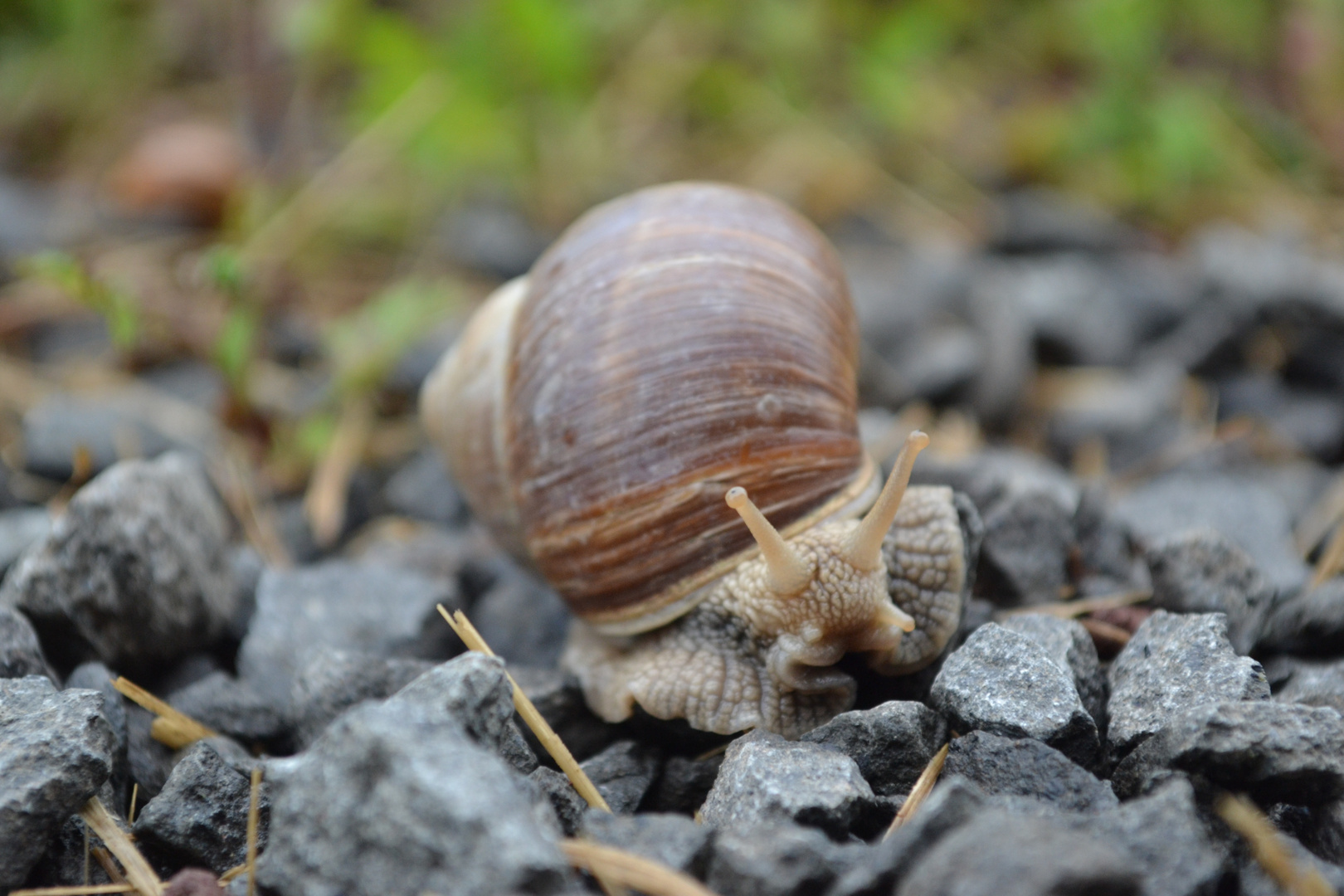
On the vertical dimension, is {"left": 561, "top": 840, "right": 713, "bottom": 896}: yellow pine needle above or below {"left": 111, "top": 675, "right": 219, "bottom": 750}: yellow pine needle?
above

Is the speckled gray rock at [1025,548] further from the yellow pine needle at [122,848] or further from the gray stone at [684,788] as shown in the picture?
the yellow pine needle at [122,848]

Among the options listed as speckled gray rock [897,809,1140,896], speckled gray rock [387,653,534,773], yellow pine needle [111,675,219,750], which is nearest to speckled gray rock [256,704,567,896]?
speckled gray rock [387,653,534,773]

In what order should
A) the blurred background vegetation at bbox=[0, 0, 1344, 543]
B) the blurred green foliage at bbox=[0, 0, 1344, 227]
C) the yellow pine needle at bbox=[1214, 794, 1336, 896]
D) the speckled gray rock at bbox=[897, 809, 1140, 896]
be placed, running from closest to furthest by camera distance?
the speckled gray rock at bbox=[897, 809, 1140, 896], the yellow pine needle at bbox=[1214, 794, 1336, 896], the blurred background vegetation at bbox=[0, 0, 1344, 543], the blurred green foliage at bbox=[0, 0, 1344, 227]

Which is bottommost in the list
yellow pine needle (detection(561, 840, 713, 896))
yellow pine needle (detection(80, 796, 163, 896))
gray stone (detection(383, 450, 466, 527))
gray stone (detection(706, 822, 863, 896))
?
gray stone (detection(383, 450, 466, 527))

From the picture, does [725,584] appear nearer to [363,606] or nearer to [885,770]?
[885,770]

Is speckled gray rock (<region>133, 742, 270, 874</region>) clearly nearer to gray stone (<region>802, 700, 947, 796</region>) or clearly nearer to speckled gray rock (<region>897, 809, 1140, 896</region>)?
gray stone (<region>802, 700, 947, 796</region>)

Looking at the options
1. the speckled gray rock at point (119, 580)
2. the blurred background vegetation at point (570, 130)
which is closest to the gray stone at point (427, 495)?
the blurred background vegetation at point (570, 130)
